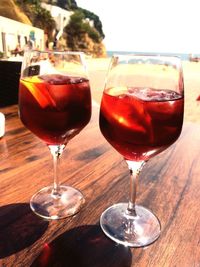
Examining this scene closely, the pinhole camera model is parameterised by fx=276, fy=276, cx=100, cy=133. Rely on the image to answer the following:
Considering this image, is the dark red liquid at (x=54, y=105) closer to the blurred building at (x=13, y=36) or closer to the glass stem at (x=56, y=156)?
the glass stem at (x=56, y=156)

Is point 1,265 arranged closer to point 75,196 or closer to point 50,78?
point 75,196

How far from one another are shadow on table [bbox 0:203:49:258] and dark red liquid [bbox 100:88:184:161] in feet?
0.71

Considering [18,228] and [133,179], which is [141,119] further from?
[18,228]

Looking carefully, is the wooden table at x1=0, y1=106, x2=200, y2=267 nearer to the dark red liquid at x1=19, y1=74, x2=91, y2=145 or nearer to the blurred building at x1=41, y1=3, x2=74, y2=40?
the dark red liquid at x1=19, y1=74, x2=91, y2=145

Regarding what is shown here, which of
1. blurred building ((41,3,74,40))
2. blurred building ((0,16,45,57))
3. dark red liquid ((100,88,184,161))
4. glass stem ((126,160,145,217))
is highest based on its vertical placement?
blurred building ((41,3,74,40))

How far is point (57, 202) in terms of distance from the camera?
636 millimetres

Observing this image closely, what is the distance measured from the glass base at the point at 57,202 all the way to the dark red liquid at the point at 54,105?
0.44 feet

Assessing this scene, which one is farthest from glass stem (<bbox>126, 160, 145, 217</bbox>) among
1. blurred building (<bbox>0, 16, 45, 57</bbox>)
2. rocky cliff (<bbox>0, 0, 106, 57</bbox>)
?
rocky cliff (<bbox>0, 0, 106, 57</bbox>)

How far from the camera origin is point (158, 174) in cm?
73

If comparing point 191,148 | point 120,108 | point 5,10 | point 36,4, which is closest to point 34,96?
point 120,108

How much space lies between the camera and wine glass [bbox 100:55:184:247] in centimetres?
49

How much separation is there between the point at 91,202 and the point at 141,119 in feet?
0.76

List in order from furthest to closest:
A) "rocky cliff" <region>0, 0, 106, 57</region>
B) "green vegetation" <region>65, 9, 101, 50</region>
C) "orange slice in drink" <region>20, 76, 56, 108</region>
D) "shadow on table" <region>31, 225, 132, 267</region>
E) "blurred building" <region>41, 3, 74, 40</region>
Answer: "green vegetation" <region>65, 9, 101, 50</region> → "blurred building" <region>41, 3, 74, 40</region> → "rocky cliff" <region>0, 0, 106, 57</region> → "orange slice in drink" <region>20, 76, 56, 108</region> → "shadow on table" <region>31, 225, 132, 267</region>

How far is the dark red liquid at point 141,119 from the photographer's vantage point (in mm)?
482
